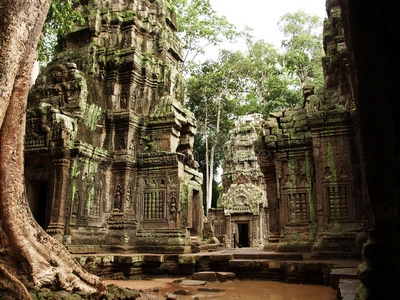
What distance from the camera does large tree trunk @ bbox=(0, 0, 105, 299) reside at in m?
3.96

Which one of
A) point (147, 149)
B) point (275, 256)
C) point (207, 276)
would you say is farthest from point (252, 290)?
point (147, 149)

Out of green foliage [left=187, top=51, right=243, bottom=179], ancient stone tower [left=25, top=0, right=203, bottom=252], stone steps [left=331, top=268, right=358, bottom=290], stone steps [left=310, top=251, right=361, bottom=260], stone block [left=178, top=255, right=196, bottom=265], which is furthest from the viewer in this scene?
green foliage [left=187, top=51, right=243, bottom=179]

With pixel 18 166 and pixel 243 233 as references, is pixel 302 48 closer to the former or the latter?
pixel 243 233

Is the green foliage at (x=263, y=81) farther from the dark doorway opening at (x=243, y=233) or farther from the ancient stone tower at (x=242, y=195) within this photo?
the dark doorway opening at (x=243, y=233)

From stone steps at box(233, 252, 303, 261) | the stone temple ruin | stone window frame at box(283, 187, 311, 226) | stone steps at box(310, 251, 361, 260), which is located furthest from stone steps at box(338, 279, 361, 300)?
stone window frame at box(283, 187, 311, 226)

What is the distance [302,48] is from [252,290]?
26.2 metres

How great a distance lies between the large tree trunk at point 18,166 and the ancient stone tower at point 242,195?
18.6m

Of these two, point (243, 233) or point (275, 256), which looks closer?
point (275, 256)

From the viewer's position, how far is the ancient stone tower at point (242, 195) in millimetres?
23719

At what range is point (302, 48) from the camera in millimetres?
28938

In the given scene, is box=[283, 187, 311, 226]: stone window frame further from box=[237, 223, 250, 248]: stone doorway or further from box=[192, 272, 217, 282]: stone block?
box=[237, 223, 250, 248]: stone doorway

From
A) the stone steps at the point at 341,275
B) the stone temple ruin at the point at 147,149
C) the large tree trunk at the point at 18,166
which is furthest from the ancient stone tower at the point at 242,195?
the large tree trunk at the point at 18,166

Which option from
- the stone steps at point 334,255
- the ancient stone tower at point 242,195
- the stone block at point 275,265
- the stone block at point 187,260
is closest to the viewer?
the stone steps at point 334,255

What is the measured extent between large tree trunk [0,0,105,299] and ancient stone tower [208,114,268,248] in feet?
61.0
